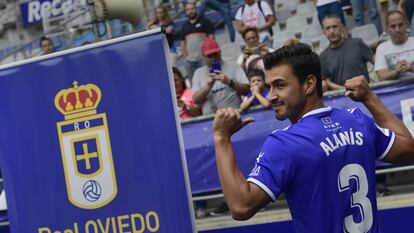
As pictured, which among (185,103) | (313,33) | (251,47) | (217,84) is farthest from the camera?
(313,33)

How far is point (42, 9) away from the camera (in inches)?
730

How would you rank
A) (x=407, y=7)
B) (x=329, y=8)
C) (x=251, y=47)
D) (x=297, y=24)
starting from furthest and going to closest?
(x=297, y=24)
(x=329, y=8)
(x=407, y=7)
(x=251, y=47)

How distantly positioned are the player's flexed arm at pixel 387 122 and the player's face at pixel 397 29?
3.83 metres

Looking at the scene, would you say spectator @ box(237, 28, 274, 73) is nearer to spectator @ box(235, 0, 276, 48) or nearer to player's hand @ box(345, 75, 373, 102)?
spectator @ box(235, 0, 276, 48)

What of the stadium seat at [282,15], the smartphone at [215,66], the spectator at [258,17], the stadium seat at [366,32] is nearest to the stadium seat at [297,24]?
the stadium seat at [282,15]

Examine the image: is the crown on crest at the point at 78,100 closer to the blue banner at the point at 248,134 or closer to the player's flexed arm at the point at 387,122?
the player's flexed arm at the point at 387,122

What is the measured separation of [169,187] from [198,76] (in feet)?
12.8

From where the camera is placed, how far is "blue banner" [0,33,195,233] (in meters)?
4.69

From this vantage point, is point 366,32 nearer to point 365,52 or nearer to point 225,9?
point 225,9

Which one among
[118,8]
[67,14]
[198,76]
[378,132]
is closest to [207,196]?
[198,76]

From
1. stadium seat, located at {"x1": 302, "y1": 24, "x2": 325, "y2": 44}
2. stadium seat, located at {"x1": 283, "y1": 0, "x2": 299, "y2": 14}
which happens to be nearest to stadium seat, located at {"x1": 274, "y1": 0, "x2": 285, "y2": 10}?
stadium seat, located at {"x1": 283, "y1": 0, "x2": 299, "y2": 14}

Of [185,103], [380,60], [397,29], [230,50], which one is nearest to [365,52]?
[380,60]

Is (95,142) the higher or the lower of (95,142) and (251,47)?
the lower

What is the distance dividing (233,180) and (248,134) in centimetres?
392
